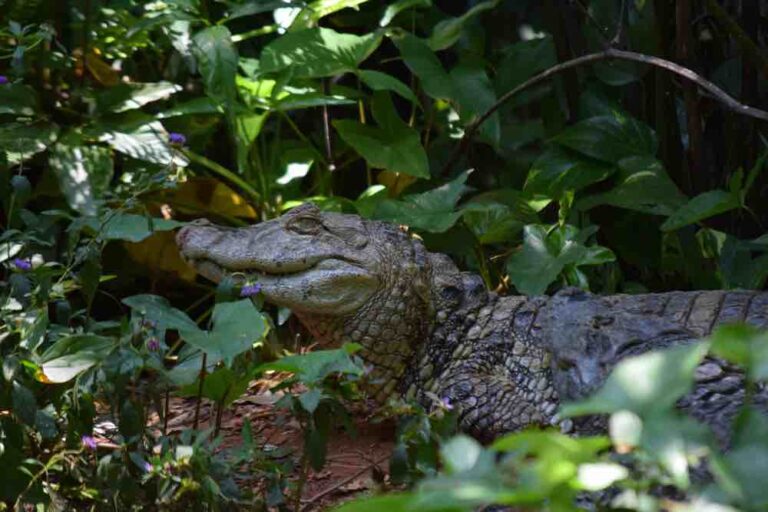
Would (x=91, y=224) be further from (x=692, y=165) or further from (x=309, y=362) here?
(x=692, y=165)

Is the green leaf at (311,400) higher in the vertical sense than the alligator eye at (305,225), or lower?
higher

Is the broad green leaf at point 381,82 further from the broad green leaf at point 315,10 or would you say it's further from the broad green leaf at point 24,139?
the broad green leaf at point 24,139

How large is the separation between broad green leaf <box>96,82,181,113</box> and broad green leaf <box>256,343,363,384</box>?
2.18 metres

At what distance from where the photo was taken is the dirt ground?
10.7 feet

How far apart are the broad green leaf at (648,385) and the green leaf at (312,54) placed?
10.7ft

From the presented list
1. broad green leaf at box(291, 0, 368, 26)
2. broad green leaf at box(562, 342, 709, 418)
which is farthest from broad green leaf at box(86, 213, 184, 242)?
broad green leaf at box(562, 342, 709, 418)

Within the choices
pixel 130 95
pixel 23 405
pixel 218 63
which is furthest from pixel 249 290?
pixel 130 95

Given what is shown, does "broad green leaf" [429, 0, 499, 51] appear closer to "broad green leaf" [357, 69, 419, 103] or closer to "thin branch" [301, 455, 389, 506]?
"broad green leaf" [357, 69, 419, 103]

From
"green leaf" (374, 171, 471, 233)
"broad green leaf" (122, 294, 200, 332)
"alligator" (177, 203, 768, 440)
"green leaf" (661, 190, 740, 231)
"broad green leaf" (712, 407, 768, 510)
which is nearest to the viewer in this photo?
"broad green leaf" (712, 407, 768, 510)

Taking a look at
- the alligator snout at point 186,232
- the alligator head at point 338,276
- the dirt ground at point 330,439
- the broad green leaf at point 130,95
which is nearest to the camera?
the dirt ground at point 330,439

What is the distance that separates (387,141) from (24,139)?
1.33 m

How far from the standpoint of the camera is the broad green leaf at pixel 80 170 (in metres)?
4.43

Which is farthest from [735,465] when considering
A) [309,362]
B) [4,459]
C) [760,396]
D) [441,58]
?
[441,58]

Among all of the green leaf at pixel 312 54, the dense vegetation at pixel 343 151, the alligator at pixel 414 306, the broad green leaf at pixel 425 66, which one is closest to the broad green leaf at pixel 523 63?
the dense vegetation at pixel 343 151
